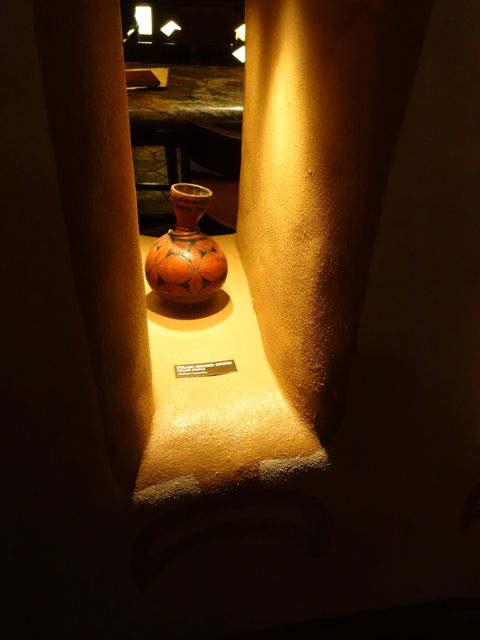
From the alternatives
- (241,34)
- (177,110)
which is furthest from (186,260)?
(241,34)

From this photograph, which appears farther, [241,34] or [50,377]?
[241,34]

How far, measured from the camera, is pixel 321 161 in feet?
2.93

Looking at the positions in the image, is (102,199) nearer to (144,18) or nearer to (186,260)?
(186,260)

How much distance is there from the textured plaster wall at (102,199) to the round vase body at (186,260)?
42 centimetres

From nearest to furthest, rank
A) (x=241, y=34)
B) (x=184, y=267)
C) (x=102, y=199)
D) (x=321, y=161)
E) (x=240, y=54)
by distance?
1. (x=102, y=199)
2. (x=321, y=161)
3. (x=184, y=267)
4. (x=240, y=54)
5. (x=241, y=34)

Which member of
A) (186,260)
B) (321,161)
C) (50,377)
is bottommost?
(186,260)

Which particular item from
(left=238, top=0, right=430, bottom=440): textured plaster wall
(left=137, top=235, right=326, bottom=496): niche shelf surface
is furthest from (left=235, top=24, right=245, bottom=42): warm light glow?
(left=137, top=235, right=326, bottom=496): niche shelf surface

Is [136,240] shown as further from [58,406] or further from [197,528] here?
[197,528]

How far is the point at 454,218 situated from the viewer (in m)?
0.80

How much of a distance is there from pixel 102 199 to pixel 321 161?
1.29ft

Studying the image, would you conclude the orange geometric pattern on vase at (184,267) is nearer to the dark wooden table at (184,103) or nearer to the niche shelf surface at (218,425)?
the niche shelf surface at (218,425)

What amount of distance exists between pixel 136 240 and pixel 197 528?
2.08 ft

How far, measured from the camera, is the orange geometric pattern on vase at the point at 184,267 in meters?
1.41

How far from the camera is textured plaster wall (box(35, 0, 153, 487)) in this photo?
65 cm
